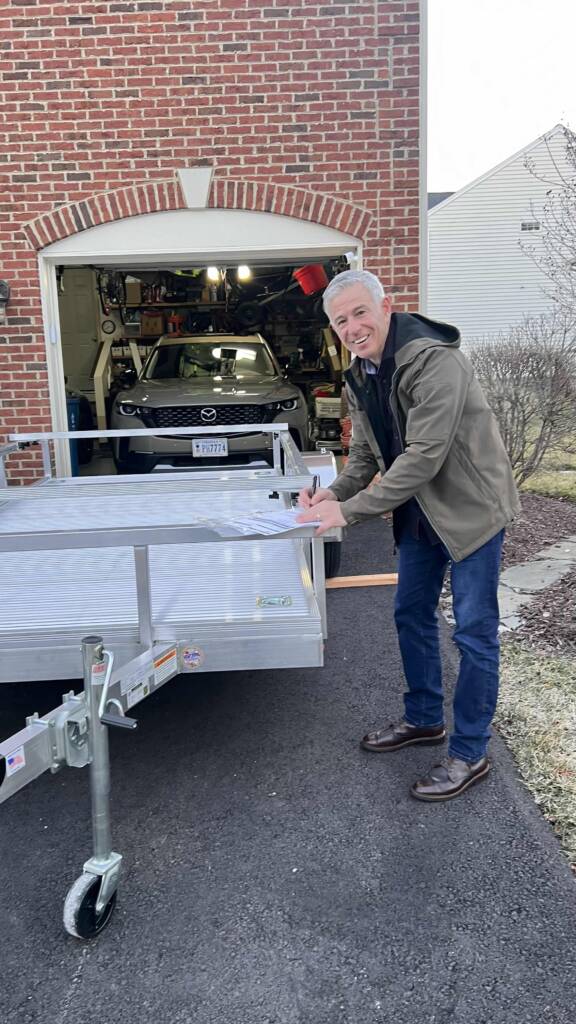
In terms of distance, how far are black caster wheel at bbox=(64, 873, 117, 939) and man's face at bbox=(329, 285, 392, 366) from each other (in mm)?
1982

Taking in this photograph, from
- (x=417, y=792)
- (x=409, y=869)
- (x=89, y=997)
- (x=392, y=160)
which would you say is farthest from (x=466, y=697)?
(x=392, y=160)

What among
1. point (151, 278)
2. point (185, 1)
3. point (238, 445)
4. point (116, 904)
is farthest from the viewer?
point (151, 278)

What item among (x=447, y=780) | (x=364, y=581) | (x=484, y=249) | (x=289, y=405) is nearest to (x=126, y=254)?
(x=289, y=405)

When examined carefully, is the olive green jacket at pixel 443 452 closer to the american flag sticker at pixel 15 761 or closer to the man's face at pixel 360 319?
the man's face at pixel 360 319

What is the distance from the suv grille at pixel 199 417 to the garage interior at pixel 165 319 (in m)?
3.81

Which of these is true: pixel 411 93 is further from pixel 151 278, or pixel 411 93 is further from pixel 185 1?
pixel 151 278

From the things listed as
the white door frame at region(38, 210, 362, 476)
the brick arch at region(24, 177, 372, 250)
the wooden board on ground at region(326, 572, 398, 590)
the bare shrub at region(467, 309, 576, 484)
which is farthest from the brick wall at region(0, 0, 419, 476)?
the wooden board on ground at region(326, 572, 398, 590)

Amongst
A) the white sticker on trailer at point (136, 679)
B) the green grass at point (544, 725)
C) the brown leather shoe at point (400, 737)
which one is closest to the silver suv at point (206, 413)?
the green grass at point (544, 725)

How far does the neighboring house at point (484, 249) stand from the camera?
27203 millimetres

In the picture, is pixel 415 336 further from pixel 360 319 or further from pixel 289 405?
pixel 289 405

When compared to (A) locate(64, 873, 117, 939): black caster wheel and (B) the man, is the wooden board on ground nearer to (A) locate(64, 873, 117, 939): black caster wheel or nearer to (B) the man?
(B) the man

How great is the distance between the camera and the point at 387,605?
5.59 m

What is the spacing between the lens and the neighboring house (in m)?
27.2

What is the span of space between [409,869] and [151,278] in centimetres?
1266
